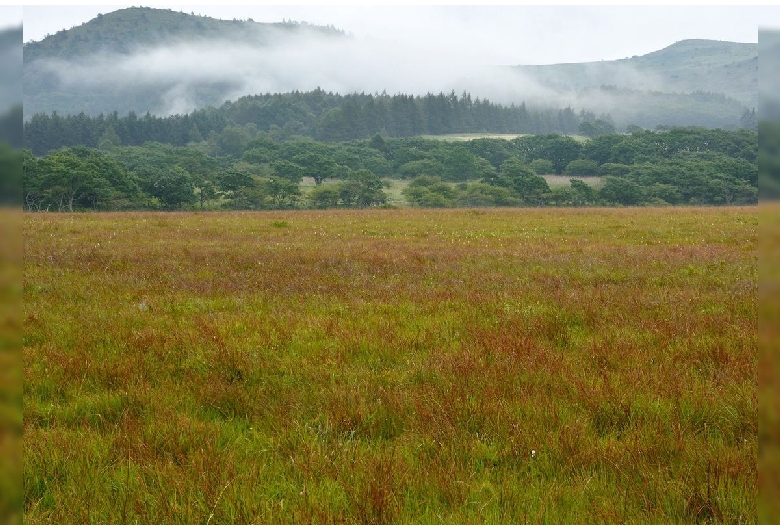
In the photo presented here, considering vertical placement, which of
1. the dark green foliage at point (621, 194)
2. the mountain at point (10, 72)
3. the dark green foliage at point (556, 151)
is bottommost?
the dark green foliage at point (621, 194)

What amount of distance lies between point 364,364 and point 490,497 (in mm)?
3252

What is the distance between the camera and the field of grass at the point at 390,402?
11.9 ft

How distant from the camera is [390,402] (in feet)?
17.4

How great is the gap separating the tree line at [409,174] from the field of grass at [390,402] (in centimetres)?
5105

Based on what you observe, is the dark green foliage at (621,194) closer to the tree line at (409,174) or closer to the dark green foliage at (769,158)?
the tree line at (409,174)

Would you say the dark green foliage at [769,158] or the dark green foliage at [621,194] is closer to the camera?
the dark green foliage at [769,158]

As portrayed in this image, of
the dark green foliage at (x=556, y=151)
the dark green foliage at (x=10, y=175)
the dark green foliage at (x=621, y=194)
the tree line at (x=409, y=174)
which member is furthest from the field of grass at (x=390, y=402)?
the dark green foliage at (x=556, y=151)

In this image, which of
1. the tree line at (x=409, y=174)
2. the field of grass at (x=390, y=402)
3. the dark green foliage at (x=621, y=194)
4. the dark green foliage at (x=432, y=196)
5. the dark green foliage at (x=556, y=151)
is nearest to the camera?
the field of grass at (x=390, y=402)

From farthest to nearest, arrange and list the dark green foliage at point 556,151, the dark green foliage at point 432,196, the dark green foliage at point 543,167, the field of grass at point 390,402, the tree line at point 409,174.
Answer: the dark green foliage at point 556,151 → the dark green foliage at point 543,167 → the dark green foliage at point 432,196 → the tree line at point 409,174 → the field of grass at point 390,402

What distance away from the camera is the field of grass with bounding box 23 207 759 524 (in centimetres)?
363

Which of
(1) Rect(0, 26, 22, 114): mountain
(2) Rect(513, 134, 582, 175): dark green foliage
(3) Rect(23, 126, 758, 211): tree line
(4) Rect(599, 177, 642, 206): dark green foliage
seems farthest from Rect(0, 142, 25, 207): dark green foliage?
(2) Rect(513, 134, 582, 175): dark green foliage

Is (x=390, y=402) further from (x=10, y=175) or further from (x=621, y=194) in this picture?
(x=621, y=194)

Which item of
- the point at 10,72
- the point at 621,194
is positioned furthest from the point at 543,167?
the point at 10,72

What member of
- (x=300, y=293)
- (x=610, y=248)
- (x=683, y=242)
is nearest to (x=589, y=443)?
(x=300, y=293)
